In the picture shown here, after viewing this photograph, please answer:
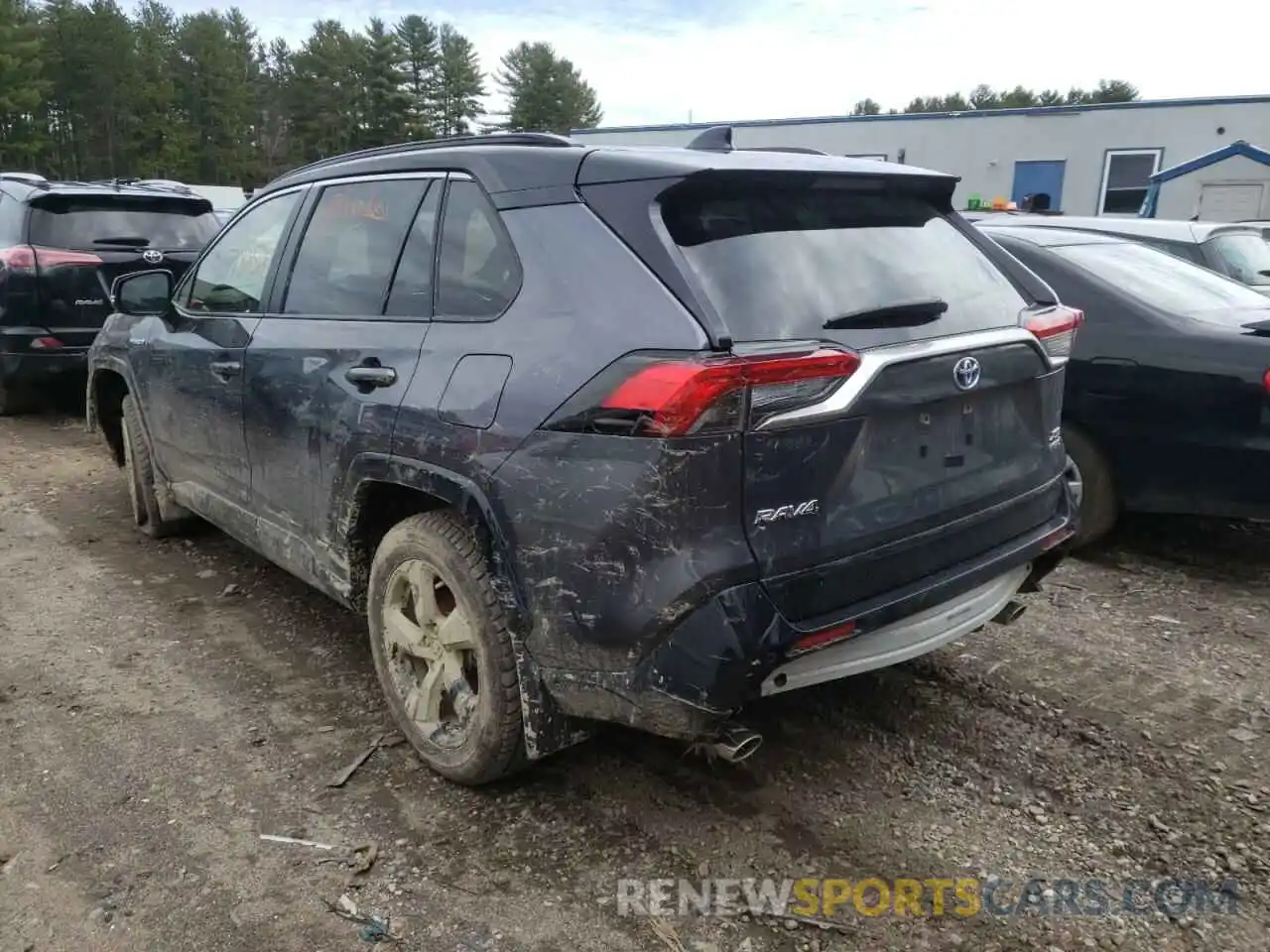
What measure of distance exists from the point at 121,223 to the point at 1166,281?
24.0 feet

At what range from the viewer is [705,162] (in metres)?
2.41

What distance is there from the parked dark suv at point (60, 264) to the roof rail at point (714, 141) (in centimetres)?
591

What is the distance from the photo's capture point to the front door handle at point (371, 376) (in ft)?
9.39

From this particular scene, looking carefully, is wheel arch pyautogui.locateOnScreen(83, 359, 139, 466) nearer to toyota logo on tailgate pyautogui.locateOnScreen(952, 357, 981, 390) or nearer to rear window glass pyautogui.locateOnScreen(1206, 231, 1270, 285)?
toyota logo on tailgate pyautogui.locateOnScreen(952, 357, 981, 390)

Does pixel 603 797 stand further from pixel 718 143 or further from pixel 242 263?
pixel 242 263

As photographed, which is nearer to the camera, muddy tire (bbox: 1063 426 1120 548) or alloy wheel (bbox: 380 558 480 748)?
alloy wheel (bbox: 380 558 480 748)

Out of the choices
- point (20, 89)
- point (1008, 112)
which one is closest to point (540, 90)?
point (20, 89)

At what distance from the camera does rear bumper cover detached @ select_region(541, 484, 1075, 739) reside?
2.18 m

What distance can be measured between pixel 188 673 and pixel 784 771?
2.26 m

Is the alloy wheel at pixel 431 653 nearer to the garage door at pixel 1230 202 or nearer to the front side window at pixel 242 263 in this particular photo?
the front side window at pixel 242 263

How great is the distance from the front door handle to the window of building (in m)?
23.0

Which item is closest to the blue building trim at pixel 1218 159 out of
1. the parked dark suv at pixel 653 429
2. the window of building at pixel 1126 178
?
the window of building at pixel 1126 178

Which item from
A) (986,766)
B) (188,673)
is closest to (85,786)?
(188,673)

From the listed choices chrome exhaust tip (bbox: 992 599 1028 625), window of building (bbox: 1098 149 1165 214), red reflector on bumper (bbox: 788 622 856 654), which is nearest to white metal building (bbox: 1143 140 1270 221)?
window of building (bbox: 1098 149 1165 214)
